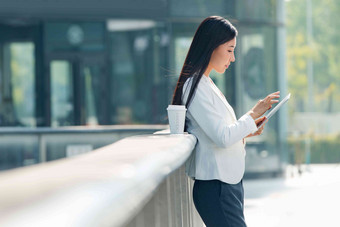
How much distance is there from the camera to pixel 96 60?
18281 mm

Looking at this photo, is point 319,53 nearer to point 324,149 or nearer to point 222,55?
point 324,149

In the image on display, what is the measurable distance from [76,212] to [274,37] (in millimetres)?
18792

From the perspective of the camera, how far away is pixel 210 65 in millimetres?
3592

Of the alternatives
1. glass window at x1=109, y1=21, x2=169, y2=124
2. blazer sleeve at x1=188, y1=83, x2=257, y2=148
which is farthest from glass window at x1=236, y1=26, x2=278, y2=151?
blazer sleeve at x1=188, y1=83, x2=257, y2=148

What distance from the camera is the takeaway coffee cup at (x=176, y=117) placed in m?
3.47

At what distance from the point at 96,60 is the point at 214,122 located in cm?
1508

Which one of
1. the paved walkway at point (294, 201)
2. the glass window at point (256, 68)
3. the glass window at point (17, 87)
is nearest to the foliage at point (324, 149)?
the paved walkway at point (294, 201)

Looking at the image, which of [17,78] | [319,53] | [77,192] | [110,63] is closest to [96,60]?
[110,63]

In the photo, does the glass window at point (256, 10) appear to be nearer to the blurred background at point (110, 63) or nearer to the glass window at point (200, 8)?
the blurred background at point (110, 63)

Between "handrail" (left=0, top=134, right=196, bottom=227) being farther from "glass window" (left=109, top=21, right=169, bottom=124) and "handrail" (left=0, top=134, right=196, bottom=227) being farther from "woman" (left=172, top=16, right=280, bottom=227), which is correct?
"glass window" (left=109, top=21, right=169, bottom=124)

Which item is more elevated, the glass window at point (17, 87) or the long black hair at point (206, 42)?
the long black hair at point (206, 42)

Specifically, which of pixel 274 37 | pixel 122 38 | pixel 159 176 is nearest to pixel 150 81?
pixel 122 38

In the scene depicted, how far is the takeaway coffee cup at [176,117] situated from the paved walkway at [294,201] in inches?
228

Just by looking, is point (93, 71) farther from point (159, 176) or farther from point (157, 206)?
point (159, 176)
